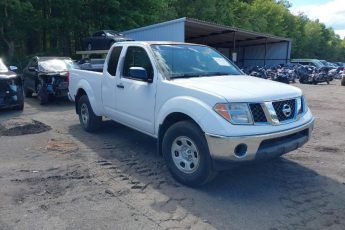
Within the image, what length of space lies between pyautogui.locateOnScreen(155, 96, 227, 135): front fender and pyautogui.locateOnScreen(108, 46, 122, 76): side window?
5.84 ft

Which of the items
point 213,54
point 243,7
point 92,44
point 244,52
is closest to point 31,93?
point 92,44

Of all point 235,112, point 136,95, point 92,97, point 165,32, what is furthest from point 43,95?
point 165,32

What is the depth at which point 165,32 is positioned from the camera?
2052 centimetres

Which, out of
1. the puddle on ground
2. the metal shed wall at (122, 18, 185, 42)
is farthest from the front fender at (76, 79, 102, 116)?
the metal shed wall at (122, 18, 185, 42)

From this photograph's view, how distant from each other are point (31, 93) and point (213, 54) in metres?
9.81

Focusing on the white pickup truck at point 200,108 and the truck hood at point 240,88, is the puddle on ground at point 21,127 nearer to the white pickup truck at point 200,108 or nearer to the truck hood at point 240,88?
the white pickup truck at point 200,108

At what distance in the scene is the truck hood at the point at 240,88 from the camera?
4.26 metres

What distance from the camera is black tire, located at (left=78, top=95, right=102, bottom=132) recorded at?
289 inches

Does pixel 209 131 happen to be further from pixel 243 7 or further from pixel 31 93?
pixel 243 7

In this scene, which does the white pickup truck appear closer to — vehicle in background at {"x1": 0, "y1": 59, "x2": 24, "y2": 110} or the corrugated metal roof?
vehicle in background at {"x1": 0, "y1": 59, "x2": 24, "y2": 110}

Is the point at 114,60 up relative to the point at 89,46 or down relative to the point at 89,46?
down

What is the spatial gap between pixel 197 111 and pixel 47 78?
28.6 feet

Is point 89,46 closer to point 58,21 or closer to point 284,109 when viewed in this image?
point 58,21

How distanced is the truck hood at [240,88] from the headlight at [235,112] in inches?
2.8
